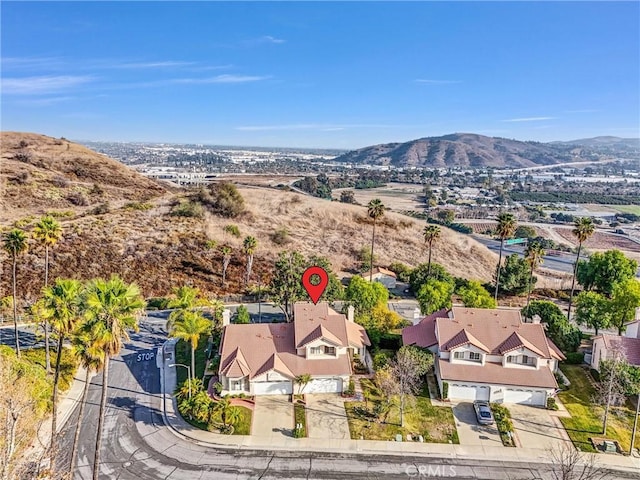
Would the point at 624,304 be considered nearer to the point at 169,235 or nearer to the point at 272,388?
the point at 272,388

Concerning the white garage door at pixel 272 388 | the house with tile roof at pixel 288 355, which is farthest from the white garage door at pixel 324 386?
the white garage door at pixel 272 388

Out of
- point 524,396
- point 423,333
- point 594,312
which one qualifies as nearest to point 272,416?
point 423,333

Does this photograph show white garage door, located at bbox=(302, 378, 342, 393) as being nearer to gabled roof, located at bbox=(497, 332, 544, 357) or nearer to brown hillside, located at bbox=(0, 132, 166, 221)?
gabled roof, located at bbox=(497, 332, 544, 357)

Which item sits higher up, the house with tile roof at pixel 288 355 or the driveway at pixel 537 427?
the house with tile roof at pixel 288 355

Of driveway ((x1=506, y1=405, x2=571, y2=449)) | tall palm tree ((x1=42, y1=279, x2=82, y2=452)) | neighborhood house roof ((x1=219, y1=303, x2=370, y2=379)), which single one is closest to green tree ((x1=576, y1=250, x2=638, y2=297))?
driveway ((x1=506, y1=405, x2=571, y2=449))

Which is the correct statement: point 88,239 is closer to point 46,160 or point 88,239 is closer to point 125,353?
point 125,353

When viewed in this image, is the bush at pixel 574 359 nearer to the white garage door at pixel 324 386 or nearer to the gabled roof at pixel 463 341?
the gabled roof at pixel 463 341
